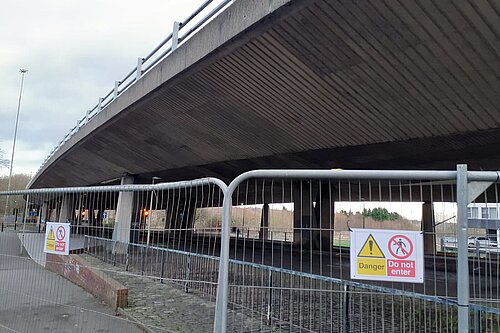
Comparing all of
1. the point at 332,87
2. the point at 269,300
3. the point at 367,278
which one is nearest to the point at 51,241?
the point at 269,300

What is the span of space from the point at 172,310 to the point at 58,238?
298 cm

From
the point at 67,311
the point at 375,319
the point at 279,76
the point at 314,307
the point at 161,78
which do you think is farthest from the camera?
the point at 161,78

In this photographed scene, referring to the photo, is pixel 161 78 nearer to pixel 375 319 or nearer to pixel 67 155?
pixel 375 319

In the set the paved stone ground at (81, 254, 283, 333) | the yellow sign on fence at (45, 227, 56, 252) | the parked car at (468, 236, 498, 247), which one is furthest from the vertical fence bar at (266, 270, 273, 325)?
the yellow sign on fence at (45, 227, 56, 252)

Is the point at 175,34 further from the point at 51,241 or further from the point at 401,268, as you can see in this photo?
the point at 401,268

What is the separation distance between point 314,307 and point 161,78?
8.83 metres

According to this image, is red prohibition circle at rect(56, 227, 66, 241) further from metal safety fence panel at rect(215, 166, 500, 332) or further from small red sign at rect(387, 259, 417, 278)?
small red sign at rect(387, 259, 417, 278)

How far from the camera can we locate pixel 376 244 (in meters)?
3.11

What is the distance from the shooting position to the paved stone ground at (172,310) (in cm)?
657

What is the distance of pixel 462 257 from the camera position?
113 inches

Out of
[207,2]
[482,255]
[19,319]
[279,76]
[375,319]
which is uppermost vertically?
[207,2]

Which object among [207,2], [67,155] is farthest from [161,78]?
[67,155]

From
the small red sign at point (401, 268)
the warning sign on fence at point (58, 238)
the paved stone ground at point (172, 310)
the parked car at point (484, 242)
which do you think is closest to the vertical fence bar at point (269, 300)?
the paved stone ground at point (172, 310)

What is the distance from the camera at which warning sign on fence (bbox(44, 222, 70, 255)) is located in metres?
5.70
